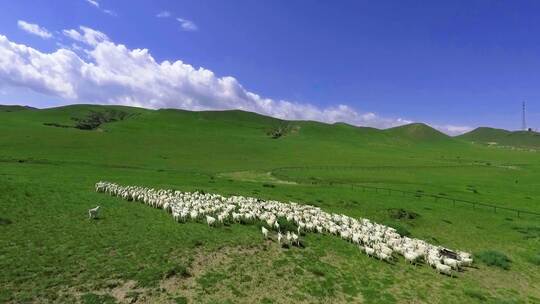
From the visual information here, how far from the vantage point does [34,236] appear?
24.5 m

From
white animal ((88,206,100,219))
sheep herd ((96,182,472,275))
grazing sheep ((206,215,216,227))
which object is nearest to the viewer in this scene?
sheep herd ((96,182,472,275))

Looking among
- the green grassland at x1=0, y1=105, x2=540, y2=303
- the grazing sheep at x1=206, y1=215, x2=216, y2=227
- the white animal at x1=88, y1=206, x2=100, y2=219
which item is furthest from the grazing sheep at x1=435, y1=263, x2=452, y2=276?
the white animal at x1=88, y1=206, x2=100, y2=219

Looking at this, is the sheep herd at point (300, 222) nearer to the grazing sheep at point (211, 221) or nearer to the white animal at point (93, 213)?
the grazing sheep at point (211, 221)

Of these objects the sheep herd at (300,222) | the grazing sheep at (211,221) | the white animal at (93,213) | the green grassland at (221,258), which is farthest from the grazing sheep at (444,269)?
the white animal at (93,213)

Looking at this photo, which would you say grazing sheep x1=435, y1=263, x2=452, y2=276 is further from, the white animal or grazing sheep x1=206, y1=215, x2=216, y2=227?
the white animal

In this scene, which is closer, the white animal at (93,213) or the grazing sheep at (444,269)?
the grazing sheep at (444,269)

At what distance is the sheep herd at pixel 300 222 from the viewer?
29.1 meters

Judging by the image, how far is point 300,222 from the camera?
3441 cm

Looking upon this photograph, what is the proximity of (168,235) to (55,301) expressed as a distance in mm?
10381

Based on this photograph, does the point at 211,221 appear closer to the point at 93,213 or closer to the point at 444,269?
the point at 93,213

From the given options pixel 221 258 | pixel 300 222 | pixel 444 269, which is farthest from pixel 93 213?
pixel 444 269

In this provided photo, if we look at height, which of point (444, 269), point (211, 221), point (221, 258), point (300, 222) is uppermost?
point (211, 221)

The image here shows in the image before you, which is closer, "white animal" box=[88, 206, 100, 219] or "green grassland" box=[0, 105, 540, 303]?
"green grassland" box=[0, 105, 540, 303]

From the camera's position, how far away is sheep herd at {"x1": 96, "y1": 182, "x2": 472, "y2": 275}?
2909cm
